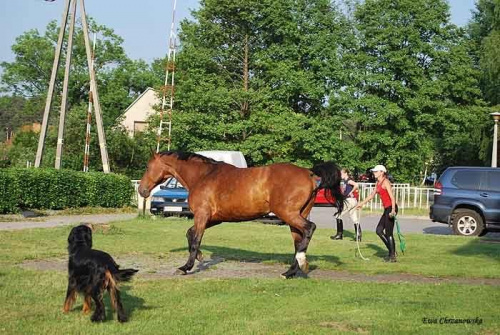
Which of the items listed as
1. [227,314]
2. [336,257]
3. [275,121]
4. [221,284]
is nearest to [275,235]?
[336,257]

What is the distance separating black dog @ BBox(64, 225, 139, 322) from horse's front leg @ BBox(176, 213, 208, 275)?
307 cm

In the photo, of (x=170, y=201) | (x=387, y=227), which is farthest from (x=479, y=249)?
(x=170, y=201)

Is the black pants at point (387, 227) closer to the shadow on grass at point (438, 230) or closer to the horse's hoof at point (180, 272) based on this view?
the horse's hoof at point (180, 272)

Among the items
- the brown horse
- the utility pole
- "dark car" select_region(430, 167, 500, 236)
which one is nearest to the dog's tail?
the brown horse

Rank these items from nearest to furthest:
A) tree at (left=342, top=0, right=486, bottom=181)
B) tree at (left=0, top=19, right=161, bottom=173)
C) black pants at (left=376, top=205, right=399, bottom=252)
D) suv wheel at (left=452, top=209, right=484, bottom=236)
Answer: black pants at (left=376, top=205, right=399, bottom=252) → suv wheel at (left=452, top=209, right=484, bottom=236) → tree at (left=342, top=0, right=486, bottom=181) → tree at (left=0, top=19, right=161, bottom=173)

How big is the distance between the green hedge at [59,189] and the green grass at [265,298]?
8328 mm

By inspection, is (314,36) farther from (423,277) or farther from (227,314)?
(227,314)

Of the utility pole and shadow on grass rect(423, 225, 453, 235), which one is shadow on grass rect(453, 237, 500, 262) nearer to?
shadow on grass rect(423, 225, 453, 235)

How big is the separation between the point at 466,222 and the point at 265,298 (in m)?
13.3

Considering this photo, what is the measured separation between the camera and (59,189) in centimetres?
2452

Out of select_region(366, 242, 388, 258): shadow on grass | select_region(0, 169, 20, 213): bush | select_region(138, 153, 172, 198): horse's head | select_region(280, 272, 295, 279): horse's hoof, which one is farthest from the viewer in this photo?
select_region(0, 169, 20, 213): bush

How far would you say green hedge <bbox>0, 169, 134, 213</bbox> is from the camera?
22.2 m

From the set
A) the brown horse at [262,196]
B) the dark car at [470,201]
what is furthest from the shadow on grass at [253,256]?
the dark car at [470,201]

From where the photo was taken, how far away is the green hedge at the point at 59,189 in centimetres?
2220
